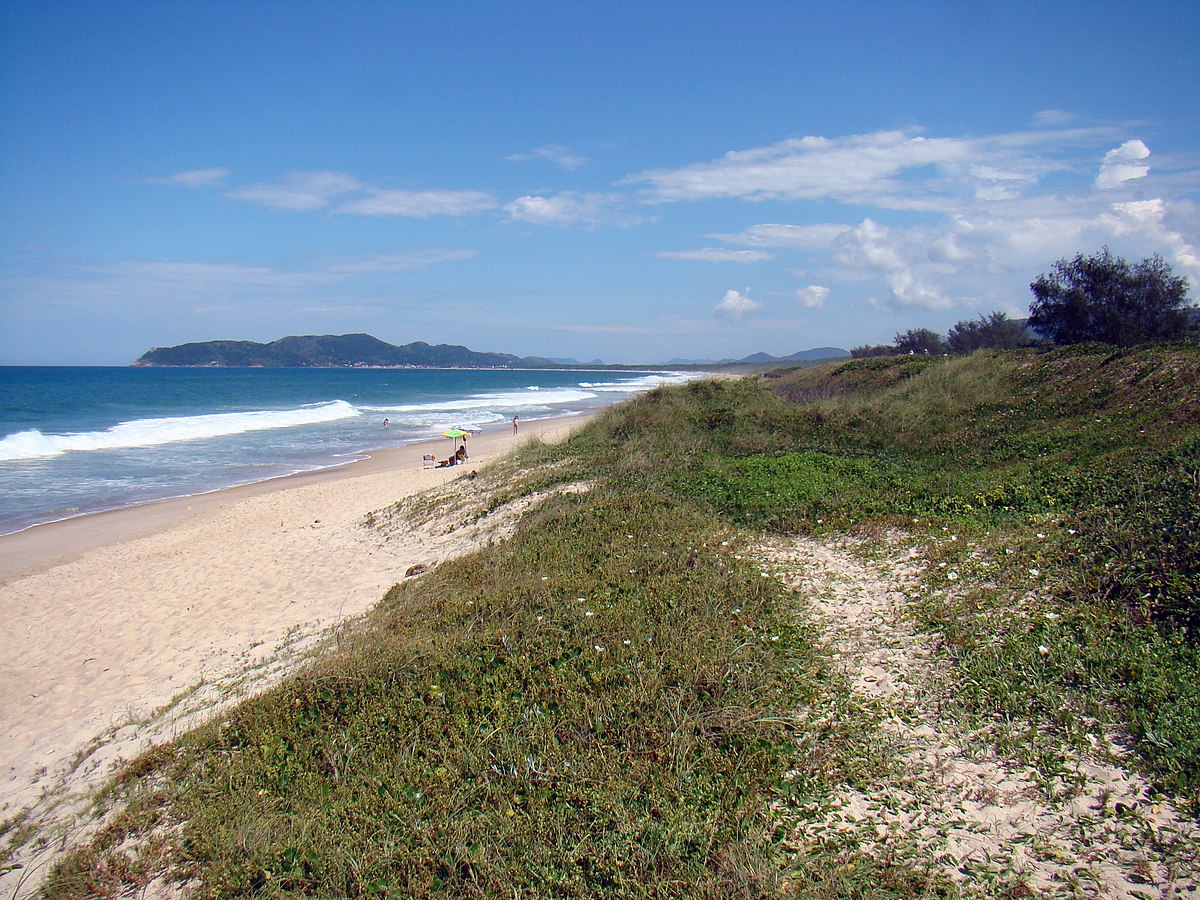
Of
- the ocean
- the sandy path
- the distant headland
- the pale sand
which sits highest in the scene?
the distant headland

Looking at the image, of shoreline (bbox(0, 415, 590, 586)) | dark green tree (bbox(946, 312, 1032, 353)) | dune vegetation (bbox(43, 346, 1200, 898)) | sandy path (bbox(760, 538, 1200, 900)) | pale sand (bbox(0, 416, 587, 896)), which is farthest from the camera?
dark green tree (bbox(946, 312, 1032, 353))

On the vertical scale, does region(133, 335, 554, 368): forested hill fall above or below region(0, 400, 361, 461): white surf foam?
above

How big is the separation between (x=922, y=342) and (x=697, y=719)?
5476cm

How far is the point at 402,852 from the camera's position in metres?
3.70

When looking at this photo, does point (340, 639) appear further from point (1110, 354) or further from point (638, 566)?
point (1110, 354)

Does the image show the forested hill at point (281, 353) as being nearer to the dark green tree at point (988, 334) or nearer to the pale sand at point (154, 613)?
the dark green tree at point (988, 334)

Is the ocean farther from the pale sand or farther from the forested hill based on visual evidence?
the forested hill

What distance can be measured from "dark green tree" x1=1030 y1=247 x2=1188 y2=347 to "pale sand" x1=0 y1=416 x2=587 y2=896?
956 inches

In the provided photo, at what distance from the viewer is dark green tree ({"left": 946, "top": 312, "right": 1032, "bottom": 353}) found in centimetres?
4553

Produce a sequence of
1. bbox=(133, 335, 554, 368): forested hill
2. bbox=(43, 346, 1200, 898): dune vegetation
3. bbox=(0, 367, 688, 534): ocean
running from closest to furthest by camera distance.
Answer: bbox=(43, 346, 1200, 898): dune vegetation, bbox=(0, 367, 688, 534): ocean, bbox=(133, 335, 554, 368): forested hill

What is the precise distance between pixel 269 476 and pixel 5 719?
1683 cm

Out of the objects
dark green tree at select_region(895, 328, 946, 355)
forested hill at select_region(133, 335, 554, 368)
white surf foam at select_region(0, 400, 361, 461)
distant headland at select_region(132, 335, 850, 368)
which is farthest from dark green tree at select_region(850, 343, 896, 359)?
forested hill at select_region(133, 335, 554, 368)

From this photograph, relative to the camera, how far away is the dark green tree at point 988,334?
45.5m

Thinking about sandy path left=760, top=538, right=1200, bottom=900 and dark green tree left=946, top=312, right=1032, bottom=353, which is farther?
dark green tree left=946, top=312, right=1032, bottom=353
